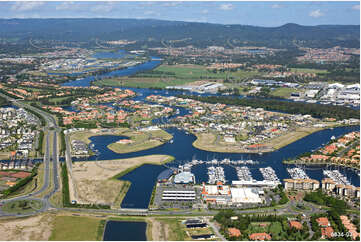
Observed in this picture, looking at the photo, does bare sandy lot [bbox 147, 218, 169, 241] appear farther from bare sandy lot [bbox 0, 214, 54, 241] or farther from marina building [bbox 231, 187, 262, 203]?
bare sandy lot [bbox 0, 214, 54, 241]

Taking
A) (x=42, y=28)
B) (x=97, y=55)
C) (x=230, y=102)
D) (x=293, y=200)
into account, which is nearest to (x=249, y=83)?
(x=230, y=102)

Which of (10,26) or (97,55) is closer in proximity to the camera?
(97,55)

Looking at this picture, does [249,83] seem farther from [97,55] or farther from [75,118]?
[97,55]

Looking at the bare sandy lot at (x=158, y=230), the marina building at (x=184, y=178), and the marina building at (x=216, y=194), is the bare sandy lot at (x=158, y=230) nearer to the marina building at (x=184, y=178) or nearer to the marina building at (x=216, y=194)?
the marina building at (x=216, y=194)

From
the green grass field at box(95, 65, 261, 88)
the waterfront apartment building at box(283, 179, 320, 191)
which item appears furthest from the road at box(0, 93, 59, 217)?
the green grass field at box(95, 65, 261, 88)

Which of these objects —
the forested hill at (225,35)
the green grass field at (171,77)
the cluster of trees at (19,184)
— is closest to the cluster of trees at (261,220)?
the cluster of trees at (19,184)

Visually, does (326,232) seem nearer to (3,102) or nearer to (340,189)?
(340,189)
